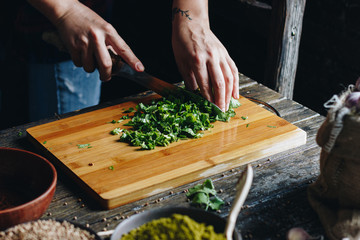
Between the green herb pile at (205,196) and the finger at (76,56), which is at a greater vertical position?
the finger at (76,56)

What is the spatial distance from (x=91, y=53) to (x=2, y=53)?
1006mm

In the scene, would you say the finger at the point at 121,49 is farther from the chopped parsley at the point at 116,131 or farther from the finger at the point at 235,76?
the finger at the point at 235,76

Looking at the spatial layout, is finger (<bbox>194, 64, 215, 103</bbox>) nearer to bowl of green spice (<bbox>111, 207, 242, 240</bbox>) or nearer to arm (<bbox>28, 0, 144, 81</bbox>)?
arm (<bbox>28, 0, 144, 81</bbox>)

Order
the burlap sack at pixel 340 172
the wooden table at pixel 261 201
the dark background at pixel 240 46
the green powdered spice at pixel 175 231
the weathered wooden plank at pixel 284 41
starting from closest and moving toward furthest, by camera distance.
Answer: the green powdered spice at pixel 175 231 < the burlap sack at pixel 340 172 < the wooden table at pixel 261 201 < the weathered wooden plank at pixel 284 41 < the dark background at pixel 240 46

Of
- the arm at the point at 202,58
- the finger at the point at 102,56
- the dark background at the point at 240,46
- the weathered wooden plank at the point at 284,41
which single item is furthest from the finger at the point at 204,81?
the dark background at the point at 240,46

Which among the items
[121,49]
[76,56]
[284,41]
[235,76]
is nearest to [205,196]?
[235,76]

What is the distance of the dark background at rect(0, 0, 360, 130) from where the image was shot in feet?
10.9

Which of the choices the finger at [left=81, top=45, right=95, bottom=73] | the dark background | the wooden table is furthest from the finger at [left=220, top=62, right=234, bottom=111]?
the dark background

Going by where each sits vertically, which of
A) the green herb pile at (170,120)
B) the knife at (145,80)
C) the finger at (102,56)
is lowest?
the green herb pile at (170,120)

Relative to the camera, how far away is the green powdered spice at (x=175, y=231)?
109 centimetres

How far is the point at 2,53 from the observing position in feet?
8.97

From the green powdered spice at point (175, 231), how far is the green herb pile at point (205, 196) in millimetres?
271

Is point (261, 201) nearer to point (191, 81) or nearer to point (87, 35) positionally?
point (191, 81)

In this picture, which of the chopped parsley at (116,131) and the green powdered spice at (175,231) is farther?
the chopped parsley at (116,131)
